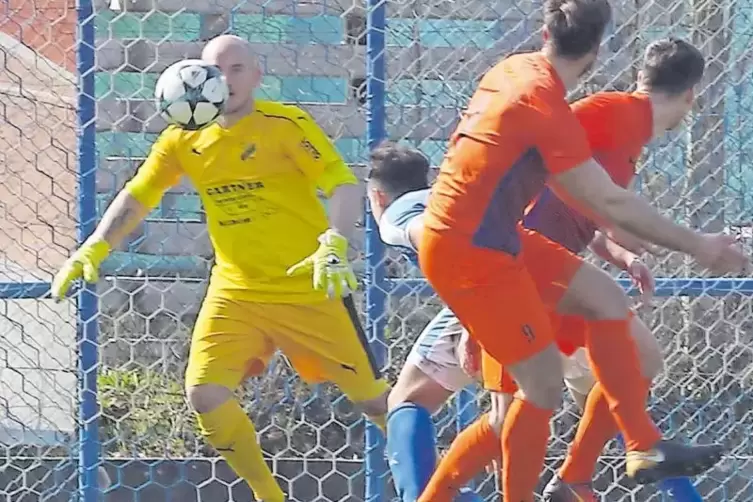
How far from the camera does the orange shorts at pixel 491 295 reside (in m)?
3.50

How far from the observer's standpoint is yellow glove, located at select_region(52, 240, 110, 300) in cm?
425

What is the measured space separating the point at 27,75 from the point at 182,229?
0.73m

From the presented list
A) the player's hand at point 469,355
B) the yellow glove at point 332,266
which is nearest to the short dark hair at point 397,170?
the yellow glove at point 332,266

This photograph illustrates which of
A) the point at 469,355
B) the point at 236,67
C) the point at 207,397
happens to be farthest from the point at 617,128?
the point at 207,397

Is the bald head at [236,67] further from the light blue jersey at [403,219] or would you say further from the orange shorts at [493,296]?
the orange shorts at [493,296]

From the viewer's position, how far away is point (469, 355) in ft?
13.3

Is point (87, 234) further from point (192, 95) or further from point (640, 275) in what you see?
point (640, 275)

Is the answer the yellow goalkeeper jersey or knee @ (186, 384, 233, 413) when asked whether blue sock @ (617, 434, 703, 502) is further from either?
knee @ (186, 384, 233, 413)

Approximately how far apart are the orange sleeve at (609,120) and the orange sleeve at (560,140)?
1.54 feet

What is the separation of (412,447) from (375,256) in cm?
70

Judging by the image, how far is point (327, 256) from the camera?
4.09 meters

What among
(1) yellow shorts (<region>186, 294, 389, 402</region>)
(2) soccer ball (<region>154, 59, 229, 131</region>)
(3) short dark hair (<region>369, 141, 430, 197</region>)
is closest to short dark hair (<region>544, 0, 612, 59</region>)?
(3) short dark hair (<region>369, 141, 430, 197</region>)

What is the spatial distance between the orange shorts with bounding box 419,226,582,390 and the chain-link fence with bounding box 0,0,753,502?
50.4 inches

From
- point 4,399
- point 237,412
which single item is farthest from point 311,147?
point 4,399
